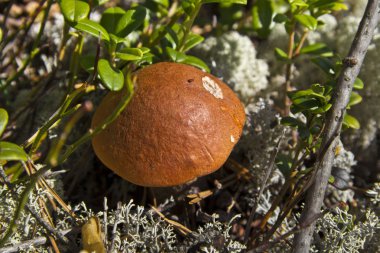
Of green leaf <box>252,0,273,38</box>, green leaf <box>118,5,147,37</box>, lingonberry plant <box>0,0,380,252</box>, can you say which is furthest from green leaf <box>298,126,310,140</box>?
green leaf <box>252,0,273,38</box>

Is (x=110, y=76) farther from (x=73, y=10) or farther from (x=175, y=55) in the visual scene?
(x=175, y=55)

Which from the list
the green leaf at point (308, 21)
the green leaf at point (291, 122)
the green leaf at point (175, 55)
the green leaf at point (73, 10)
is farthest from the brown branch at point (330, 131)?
the green leaf at point (73, 10)

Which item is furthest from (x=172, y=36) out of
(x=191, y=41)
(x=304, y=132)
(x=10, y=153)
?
(x=10, y=153)

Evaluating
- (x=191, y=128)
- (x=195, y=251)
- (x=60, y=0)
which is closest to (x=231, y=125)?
(x=191, y=128)

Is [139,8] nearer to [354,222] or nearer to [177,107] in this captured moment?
[177,107]

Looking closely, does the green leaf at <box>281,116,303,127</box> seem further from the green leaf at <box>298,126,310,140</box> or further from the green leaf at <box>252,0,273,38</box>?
the green leaf at <box>252,0,273,38</box>

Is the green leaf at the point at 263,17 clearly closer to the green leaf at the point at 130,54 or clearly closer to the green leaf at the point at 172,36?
the green leaf at the point at 172,36
